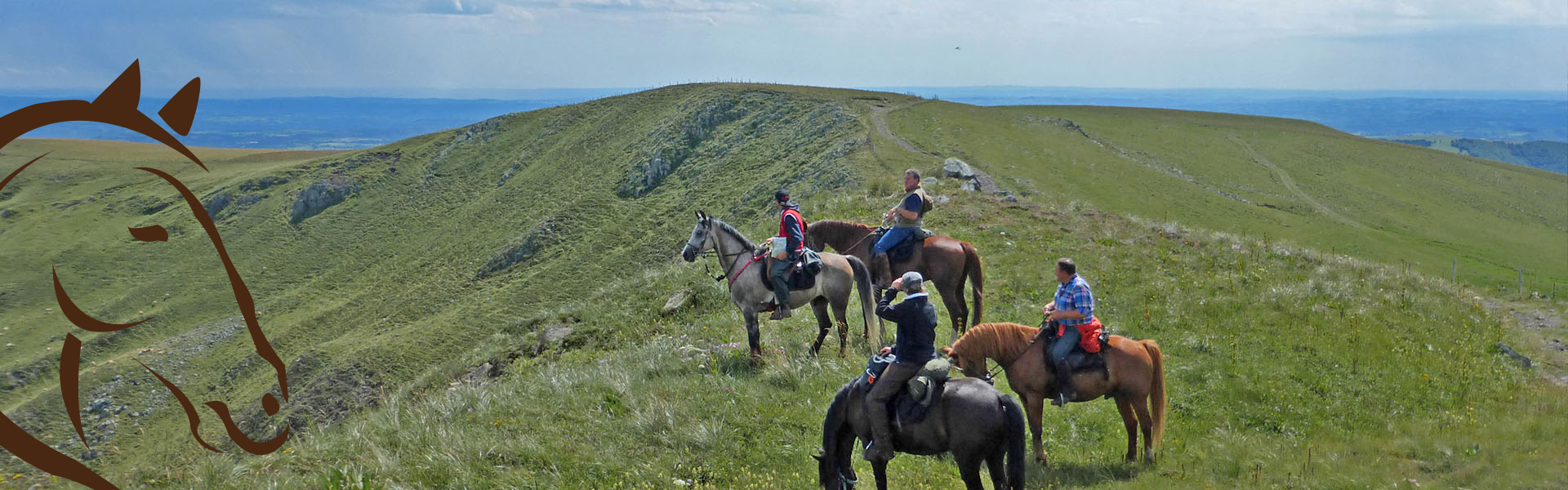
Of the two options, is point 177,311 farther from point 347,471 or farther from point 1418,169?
point 1418,169

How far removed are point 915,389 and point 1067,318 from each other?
10.5ft

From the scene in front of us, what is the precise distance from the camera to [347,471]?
31.4 ft

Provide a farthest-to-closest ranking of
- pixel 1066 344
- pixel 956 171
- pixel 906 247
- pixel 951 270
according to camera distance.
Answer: pixel 956 171
pixel 906 247
pixel 951 270
pixel 1066 344

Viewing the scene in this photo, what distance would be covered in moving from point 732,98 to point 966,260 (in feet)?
219

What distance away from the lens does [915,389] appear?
819 cm

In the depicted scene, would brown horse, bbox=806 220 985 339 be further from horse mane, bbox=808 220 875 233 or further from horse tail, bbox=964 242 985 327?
horse mane, bbox=808 220 875 233

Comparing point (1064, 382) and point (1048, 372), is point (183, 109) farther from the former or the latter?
point (1064, 382)

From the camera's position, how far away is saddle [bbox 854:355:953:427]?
324 inches

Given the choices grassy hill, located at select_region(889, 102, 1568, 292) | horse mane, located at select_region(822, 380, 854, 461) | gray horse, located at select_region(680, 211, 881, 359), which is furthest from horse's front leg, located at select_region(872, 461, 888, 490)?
grassy hill, located at select_region(889, 102, 1568, 292)

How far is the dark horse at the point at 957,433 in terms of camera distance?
809cm

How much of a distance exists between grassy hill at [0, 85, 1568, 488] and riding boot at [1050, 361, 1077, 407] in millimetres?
1074

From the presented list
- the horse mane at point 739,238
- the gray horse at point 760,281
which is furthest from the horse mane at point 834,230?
the horse mane at point 739,238

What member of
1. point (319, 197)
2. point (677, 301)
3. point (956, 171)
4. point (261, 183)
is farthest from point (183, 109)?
point (261, 183)

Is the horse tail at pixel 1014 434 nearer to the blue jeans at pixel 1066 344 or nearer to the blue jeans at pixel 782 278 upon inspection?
the blue jeans at pixel 1066 344
